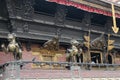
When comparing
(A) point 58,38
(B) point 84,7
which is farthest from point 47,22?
(B) point 84,7

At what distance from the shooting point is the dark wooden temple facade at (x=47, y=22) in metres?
13.5

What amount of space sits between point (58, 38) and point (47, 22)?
975 mm

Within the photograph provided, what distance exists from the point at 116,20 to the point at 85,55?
3237 mm

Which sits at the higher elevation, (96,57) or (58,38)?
(58,38)

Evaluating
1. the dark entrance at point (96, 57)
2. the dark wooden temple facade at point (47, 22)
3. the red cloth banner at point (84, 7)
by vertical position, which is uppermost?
the red cloth banner at point (84, 7)

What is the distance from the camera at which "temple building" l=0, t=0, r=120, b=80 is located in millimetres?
12078

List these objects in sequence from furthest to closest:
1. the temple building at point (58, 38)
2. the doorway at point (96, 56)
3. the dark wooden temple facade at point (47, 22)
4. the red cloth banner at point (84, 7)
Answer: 1. the doorway at point (96, 56)
2. the red cloth banner at point (84, 7)
3. the dark wooden temple facade at point (47, 22)
4. the temple building at point (58, 38)

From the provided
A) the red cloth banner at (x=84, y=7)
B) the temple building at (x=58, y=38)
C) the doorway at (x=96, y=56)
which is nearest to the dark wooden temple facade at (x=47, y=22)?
the temple building at (x=58, y=38)

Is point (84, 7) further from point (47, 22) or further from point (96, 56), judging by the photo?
point (96, 56)

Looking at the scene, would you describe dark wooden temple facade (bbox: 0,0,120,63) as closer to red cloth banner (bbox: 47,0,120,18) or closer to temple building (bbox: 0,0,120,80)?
temple building (bbox: 0,0,120,80)

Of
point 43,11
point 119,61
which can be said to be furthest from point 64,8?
point 119,61

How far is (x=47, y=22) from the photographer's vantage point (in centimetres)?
1464

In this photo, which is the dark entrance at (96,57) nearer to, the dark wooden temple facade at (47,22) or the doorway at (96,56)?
the doorway at (96,56)

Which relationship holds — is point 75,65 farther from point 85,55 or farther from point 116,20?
point 116,20
